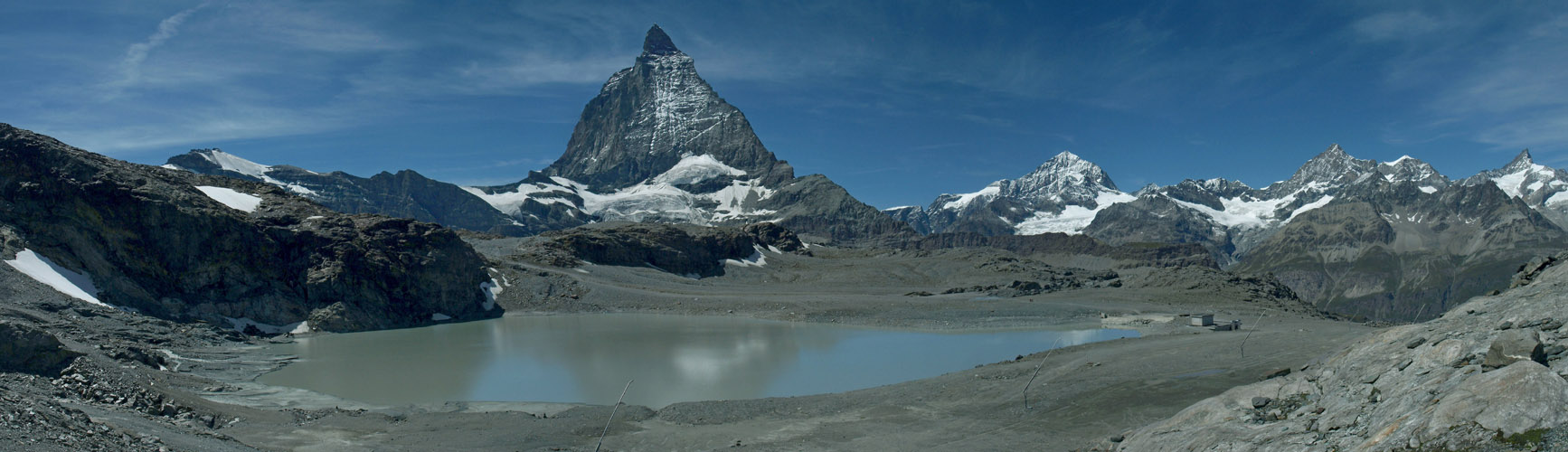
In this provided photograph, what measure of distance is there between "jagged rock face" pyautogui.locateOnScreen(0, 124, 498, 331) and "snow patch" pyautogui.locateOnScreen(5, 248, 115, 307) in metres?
0.50

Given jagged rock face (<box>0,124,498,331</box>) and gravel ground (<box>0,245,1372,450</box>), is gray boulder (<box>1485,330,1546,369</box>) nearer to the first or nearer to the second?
gravel ground (<box>0,245,1372,450</box>)

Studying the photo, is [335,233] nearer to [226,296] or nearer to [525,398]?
[226,296]

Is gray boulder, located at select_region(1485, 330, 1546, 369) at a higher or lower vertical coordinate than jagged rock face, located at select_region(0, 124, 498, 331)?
lower

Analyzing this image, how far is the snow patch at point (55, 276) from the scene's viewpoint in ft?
140

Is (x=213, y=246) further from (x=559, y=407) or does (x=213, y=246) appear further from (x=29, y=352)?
(x=559, y=407)

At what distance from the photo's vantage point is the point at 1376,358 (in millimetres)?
12484

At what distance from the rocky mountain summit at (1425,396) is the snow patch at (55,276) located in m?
51.0

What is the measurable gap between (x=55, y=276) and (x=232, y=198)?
20.8 m

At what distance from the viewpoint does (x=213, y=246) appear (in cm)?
5450

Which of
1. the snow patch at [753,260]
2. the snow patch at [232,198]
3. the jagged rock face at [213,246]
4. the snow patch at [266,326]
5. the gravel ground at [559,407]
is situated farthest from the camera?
the snow patch at [753,260]

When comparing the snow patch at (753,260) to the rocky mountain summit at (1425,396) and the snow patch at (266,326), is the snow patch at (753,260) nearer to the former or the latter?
the snow patch at (266,326)

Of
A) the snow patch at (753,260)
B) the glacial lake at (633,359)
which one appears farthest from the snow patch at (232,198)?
the snow patch at (753,260)

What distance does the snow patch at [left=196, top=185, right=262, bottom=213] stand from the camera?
62.2 meters

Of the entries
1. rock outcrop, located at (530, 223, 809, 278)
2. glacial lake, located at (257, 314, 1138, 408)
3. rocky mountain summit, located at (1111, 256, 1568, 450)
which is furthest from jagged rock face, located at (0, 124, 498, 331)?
rocky mountain summit, located at (1111, 256, 1568, 450)
